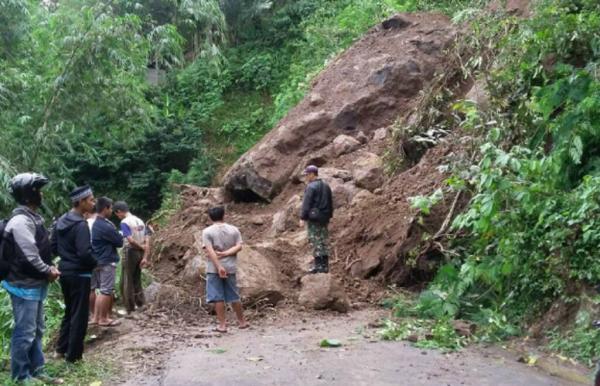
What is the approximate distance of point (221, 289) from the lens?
9.19 metres

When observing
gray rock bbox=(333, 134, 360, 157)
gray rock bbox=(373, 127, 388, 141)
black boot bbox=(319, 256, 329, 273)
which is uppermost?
gray rock bbox=(373, 127, 388, 141)

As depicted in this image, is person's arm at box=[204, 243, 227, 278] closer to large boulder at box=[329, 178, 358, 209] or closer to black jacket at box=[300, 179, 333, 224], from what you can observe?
black jacket at box=[300, 179, 333, 224]

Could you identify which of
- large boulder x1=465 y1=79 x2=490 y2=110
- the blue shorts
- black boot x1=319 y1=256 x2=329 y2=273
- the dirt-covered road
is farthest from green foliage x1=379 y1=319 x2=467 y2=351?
large boulder x1=465 y1=79 x2=490 y2=110

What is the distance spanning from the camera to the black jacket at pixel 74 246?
752 centimetres

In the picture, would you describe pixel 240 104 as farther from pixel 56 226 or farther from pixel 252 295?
pixel 56 226

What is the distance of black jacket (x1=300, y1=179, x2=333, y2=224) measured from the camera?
1109 centimetres

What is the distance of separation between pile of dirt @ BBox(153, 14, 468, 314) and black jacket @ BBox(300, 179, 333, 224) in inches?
33.5

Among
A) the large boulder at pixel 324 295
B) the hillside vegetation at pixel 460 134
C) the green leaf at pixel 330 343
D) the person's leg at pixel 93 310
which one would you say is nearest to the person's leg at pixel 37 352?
the person's leg at pixel 93 310

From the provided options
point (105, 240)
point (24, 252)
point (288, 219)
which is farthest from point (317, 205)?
point (24, 252)

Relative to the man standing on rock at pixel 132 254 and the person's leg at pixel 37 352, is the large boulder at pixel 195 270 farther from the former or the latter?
the person's leg at pixel 37 352

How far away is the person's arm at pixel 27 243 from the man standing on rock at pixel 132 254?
10.9ft

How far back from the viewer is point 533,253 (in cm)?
852

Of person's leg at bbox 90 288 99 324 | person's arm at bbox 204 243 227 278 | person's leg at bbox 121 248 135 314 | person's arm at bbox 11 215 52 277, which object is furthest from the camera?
person's leg at bbox 121 248 135 314

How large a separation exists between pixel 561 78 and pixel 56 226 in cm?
660
